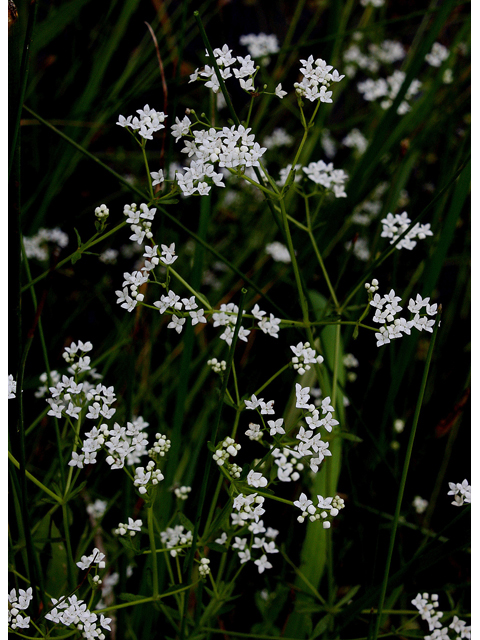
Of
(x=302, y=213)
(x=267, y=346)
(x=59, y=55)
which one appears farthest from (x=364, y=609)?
(x=59, y=55)

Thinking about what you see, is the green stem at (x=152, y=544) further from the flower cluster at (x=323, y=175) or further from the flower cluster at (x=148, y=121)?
the flower cluster at (x=323, y=175)

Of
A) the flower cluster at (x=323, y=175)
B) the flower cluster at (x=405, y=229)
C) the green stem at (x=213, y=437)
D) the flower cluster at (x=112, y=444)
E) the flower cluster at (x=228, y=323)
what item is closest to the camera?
the green stem at (x=213, y=437)

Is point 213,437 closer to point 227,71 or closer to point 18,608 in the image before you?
point 18,608

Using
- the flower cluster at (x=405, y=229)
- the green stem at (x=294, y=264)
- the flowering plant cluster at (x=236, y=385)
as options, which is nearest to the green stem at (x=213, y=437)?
the flowering plant cluster at (x=236, y=385)

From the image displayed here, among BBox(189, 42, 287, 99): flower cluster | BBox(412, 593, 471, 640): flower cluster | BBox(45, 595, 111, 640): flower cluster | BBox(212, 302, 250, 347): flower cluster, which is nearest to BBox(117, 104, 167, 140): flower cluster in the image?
BBox(189, 42, 287, 99): flower cluster

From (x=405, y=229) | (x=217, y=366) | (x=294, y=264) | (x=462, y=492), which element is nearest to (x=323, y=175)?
(x=405, y=229)

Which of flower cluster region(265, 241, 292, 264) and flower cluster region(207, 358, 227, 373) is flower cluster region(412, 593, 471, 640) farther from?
flower cluster region(265, 241, 292, 264)

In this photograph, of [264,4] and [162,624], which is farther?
[264,4]

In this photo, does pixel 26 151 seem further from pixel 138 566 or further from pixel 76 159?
pixel 138 566
